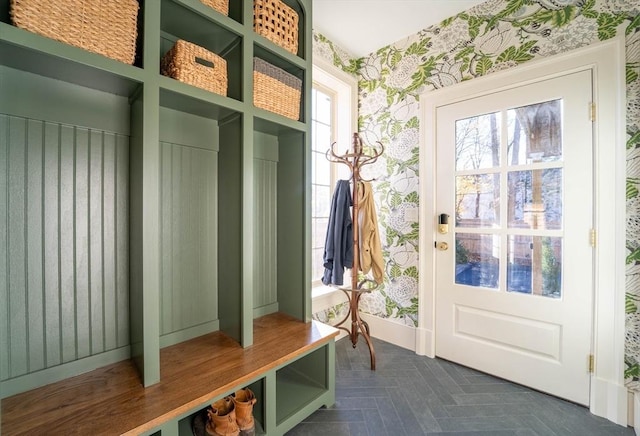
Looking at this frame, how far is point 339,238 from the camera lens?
7.12 ft

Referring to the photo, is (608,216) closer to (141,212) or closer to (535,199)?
(535,199)

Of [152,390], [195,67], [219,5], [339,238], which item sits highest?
[219,5]

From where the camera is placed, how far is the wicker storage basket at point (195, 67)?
120cm

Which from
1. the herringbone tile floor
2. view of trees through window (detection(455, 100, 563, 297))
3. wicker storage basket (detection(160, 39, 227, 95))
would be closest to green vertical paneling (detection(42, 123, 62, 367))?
wicker storage basket (detection(160, 39, 227, 95))

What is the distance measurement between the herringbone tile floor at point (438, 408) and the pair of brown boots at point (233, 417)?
404mm

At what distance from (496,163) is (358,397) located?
1.88 meters

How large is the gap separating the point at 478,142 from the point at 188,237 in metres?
2.11

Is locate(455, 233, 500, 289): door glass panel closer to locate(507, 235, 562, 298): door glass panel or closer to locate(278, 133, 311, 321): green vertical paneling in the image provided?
locate(507, 235, 562, 298): door glass panel

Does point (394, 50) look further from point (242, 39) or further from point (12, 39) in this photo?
point (12, 39)

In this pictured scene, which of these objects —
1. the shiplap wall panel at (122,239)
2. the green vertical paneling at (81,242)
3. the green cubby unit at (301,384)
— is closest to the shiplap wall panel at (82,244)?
the green vertical paneling at (81,242)

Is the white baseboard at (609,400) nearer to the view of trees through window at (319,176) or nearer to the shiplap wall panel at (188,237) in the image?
the view of trees through window at (319,176)

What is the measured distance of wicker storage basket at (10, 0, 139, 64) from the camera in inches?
34.0

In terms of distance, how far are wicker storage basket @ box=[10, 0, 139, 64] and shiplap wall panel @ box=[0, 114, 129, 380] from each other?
358 millimetres

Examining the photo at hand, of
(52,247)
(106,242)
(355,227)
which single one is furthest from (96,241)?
(355,227)
